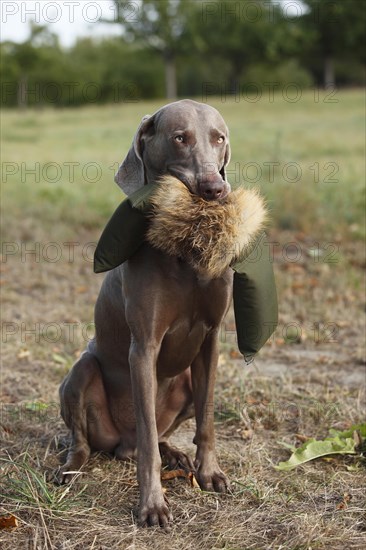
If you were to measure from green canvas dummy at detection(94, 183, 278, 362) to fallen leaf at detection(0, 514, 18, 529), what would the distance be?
3.43ft

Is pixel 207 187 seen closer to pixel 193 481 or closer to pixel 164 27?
pixel 193 481

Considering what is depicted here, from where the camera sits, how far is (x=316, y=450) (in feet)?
12.0

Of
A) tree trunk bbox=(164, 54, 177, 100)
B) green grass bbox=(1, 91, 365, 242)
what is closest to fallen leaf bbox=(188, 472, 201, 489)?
green grass bbox=(1, 91, 365, 242)

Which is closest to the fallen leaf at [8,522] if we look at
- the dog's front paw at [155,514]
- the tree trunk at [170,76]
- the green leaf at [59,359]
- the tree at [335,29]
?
the dog's front paw at [155,514]

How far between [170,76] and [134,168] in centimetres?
4021

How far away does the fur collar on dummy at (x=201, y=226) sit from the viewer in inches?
117

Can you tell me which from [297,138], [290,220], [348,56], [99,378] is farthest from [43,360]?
A: [348,56]

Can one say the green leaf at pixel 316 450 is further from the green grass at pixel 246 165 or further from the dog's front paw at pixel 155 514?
the green grass at pixel 246 165

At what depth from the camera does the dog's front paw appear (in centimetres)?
304

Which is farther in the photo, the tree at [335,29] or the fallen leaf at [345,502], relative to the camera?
the tree at [335,29]

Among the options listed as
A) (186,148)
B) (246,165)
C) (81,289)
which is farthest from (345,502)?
(246,165)

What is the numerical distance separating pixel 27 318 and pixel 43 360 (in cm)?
104

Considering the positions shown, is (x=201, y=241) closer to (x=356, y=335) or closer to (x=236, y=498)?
(x=236, y=498)

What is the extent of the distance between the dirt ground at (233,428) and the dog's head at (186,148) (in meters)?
1.32
